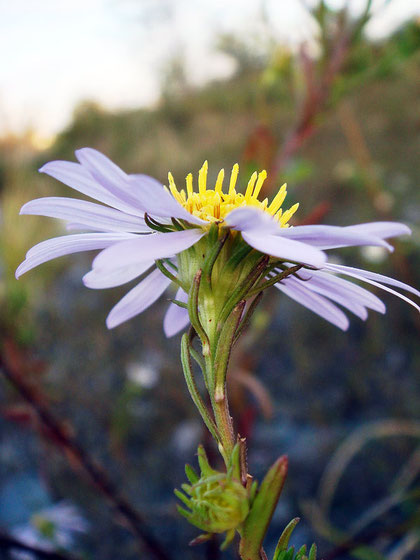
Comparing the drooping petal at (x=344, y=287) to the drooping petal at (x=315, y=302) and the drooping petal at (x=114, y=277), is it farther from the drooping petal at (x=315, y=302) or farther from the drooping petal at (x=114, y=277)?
the drooping petal at (x=114, y=277)

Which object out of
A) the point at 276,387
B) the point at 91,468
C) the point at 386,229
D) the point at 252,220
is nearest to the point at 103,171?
the point at 252,220

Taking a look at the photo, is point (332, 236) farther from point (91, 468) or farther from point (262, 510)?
point (91, 468)

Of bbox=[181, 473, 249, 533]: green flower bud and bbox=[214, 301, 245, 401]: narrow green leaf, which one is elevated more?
bbox=[214, 301, 245, 401]: narrow green leaf

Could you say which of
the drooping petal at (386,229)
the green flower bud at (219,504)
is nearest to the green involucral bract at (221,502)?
the green flower bud at (219,504)

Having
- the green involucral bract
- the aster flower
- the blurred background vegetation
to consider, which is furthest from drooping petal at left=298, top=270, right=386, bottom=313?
the blurred background vegetation

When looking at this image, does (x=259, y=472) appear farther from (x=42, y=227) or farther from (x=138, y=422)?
(x=42, y=227)

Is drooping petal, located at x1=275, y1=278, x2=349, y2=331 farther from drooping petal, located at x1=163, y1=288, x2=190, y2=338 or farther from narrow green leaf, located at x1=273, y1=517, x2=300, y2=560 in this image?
narrow green leaf, located at x1=273, y1=517, x2=300, y2=560

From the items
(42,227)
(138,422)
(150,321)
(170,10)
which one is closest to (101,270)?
(138,422)
